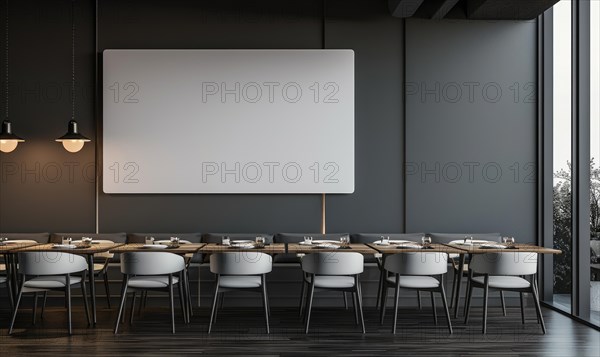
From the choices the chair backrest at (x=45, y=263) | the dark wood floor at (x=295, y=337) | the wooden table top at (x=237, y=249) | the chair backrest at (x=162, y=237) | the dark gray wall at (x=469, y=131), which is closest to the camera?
the dark wood floor at (x=295, y=337)

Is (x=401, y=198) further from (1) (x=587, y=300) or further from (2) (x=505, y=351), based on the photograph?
(2) (x=505, y=351)

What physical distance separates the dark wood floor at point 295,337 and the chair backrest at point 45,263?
570mm

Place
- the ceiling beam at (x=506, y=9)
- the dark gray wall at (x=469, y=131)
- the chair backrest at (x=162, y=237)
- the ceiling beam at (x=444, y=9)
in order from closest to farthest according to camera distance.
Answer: the ceiling beam at (x=506, y=9) → the ceiling beam at (x=444, y=9) → the chair backrest at (x=162, y=237) → the dark gray wall at (x=469, y=131)

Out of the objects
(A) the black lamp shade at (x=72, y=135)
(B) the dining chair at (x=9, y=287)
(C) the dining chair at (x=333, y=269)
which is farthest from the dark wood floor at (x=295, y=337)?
(A) the black lamp shade at (x=72, y=135)

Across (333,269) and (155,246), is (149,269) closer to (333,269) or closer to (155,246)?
(155,246)

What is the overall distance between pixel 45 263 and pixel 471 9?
5.45 m

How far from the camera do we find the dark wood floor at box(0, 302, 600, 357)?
14.8 feet

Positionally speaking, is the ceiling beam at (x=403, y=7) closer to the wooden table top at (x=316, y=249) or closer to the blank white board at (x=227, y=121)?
the blank white board at (x=227, y=121)

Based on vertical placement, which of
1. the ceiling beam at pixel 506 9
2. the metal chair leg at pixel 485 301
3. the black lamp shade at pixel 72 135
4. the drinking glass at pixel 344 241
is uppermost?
the ceiling beam at pixel 506 9

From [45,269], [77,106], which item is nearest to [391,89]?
[77,106]

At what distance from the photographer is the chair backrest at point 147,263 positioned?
4.97 meters

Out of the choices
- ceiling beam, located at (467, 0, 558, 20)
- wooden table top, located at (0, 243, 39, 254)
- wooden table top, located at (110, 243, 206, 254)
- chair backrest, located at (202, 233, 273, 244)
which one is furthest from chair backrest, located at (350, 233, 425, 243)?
wooden table top, located at (0, 243, 39, 254)

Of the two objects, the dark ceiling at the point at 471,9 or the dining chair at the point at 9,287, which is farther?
the dark ceiling at the point at 471,9

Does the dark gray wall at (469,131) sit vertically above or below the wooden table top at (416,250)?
above
